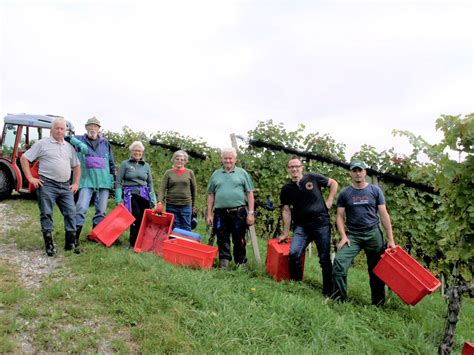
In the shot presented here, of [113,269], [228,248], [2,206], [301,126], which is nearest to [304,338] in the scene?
[228,248]

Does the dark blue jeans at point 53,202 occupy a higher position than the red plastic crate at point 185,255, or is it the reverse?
the dark blue jeans at point 53,202

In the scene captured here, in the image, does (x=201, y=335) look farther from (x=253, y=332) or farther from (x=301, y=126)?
(x=301, y=126)

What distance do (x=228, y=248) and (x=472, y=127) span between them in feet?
9.26

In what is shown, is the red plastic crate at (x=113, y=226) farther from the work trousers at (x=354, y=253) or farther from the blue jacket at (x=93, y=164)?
the work trousers at (x=354, y=253)

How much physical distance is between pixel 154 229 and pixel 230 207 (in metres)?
1.23

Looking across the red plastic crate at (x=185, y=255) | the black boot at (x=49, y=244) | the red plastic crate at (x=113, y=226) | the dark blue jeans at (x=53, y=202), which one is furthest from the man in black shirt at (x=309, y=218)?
the black boot at (x=49, y=244)

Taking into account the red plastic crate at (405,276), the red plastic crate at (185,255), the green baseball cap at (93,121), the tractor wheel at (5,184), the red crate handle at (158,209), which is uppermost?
the green baseball cap at (93,121)

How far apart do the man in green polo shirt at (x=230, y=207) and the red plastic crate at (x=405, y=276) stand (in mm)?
1570

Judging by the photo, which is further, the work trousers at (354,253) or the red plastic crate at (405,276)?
the work trousers at (354,253)

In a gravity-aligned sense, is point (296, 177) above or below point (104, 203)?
above

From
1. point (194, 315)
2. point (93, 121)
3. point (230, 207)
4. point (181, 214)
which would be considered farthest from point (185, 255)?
point (93, 121)

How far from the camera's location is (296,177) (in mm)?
4355

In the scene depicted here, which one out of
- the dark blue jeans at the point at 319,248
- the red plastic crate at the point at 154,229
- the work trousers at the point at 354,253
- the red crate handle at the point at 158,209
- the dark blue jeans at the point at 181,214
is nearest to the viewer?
the work trousers at the point at 354,253

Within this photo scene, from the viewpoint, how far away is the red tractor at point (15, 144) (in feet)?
28.6
